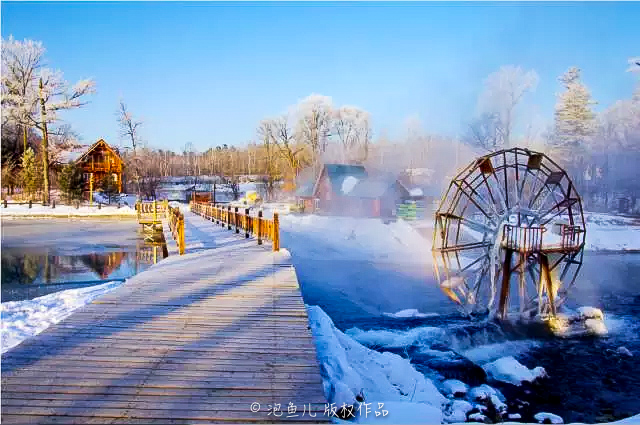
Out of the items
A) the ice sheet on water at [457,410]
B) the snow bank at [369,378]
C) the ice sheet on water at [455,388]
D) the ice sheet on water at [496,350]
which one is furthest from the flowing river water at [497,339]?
the snow bank at [369,378]

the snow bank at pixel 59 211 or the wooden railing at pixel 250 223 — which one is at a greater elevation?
the wooden railing at pixel 250 223

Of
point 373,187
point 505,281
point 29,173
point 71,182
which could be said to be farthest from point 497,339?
point 29,173

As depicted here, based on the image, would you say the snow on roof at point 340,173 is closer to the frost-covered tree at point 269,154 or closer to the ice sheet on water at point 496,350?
the frost-covered tree at point 269,154

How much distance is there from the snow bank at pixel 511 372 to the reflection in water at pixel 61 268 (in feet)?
34.5

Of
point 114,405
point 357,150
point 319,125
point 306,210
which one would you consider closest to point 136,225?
point 306,210

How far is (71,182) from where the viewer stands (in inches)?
1634

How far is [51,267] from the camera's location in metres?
17.6

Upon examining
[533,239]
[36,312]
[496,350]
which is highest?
[533,239]

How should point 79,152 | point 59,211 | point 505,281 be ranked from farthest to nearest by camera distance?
point 79,152
point 59,211
point 505,281

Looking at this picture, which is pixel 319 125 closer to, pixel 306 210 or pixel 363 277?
pixel 306 210

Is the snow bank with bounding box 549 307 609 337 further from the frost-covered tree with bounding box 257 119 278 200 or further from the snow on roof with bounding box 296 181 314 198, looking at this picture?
the frost-covered tree with bounding box 257 119 278 200

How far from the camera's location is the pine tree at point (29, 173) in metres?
41.1

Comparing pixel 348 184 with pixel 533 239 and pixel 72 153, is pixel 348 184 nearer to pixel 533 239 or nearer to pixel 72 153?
pixel 533 239

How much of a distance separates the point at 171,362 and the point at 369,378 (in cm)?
356
